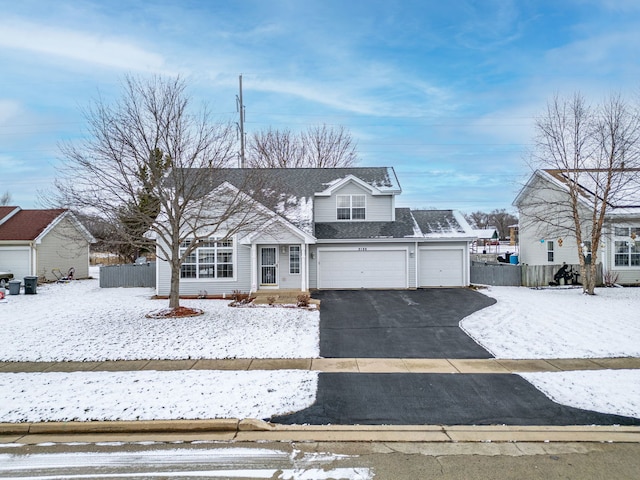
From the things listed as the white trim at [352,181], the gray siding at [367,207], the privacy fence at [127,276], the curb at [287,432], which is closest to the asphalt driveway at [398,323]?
the curb at [287,432]

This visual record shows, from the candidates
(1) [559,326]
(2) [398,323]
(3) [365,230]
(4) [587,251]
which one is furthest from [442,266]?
(1) [559,326]

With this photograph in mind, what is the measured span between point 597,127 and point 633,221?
6.19 m

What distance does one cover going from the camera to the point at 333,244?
71.7 feet

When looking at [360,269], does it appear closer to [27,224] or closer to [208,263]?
[208,263]

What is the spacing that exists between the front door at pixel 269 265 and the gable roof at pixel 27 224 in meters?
14.5

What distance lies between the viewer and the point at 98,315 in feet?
46.9

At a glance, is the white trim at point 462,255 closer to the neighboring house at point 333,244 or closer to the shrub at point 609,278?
A: the neighboring house at point 333,244

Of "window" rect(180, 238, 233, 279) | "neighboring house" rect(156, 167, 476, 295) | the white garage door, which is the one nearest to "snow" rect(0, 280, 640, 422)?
"window" rect(180, 238, 233, 279)

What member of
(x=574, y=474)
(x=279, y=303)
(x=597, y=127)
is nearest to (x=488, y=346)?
(x=574, y=474)

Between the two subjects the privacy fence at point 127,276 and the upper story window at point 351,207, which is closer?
the upper story window at point 351,207

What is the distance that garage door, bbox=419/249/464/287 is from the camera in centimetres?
2252

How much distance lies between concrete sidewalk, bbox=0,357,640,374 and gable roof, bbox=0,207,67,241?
20.3 metres

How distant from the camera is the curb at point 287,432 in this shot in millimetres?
5820

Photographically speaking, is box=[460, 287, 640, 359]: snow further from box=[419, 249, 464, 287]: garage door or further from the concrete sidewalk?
box=[419, 249, 464, 287]: garage door
